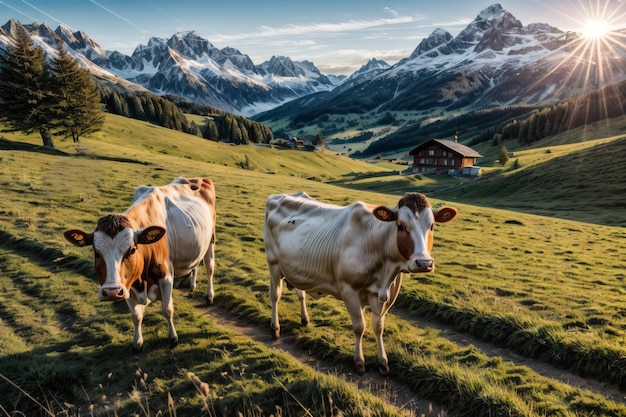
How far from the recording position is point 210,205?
1268 cm

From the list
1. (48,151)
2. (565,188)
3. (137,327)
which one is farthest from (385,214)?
(565,188)

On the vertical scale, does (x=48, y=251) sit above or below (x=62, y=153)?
below

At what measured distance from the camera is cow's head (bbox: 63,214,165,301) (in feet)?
22.5

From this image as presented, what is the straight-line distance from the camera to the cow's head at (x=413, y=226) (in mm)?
6688

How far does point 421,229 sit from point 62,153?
54611 mm

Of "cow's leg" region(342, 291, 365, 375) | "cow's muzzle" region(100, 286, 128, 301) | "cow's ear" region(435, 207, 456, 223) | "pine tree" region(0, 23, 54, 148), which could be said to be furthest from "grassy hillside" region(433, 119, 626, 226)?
"pine tree" region(0, 23, 54, 148)

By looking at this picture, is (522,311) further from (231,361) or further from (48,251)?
(48,251)

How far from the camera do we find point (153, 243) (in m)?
8.50

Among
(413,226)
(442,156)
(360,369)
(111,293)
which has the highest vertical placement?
(442,156)

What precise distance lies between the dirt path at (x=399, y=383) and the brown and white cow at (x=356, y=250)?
0.35 metres

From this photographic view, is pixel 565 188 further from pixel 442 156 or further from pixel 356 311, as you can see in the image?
pixel 356 311

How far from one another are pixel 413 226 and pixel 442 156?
106429mm

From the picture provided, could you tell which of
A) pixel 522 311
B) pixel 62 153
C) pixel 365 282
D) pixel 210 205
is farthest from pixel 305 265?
pixel 62 153

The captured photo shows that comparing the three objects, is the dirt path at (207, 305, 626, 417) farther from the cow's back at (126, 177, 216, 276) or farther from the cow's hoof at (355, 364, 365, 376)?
the cow's back at (126, 177, 216, 276)
